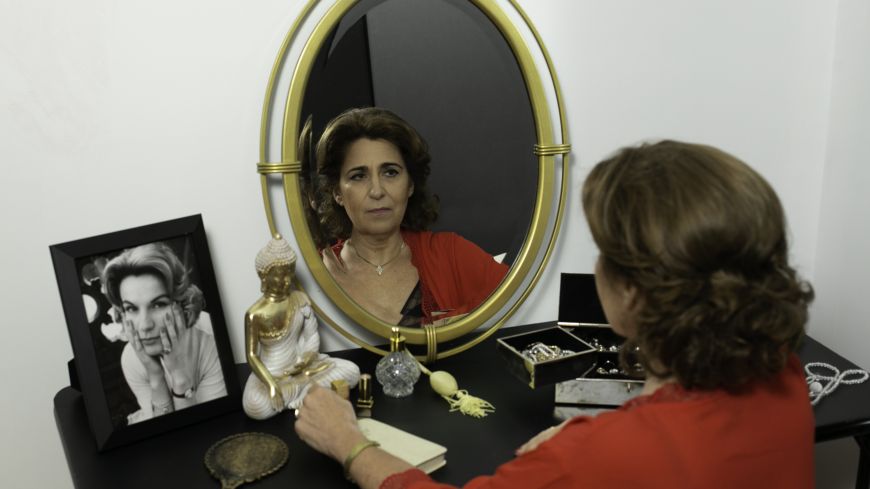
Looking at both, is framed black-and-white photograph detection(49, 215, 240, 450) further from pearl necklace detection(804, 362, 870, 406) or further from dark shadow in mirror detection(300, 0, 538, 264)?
pearl necklace detection(804, 362, 870, 406)

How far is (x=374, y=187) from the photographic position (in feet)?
4.17

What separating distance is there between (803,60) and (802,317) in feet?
3.23

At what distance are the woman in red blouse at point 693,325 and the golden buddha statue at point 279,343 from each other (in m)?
0.45

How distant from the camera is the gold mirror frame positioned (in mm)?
1210

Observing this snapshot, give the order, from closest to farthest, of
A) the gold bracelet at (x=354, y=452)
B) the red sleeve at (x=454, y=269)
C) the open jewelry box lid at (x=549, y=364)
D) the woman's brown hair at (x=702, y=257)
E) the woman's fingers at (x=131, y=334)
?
the woman's brown hair at (x=702, y=257), the gold bracelet at (x=354, y=452), the woman's fingers at (x=131, y=334), the open jewelry box lid at (x=549, y=364), the red sleeve at (x=454, y=269)

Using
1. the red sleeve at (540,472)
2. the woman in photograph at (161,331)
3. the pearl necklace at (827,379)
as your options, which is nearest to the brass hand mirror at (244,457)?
the woman in photograph at (161,331)

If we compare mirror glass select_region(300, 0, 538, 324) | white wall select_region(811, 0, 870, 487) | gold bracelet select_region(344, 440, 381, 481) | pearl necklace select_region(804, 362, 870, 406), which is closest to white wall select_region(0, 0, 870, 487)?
white wall select_region(811, 0, 870, 487)

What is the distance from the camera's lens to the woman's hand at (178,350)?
44.3 inches

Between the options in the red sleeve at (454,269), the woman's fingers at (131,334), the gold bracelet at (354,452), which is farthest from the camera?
the red sleeve at (454,269)

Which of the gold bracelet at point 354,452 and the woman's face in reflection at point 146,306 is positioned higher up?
the woman's face in reflection at point 146,306

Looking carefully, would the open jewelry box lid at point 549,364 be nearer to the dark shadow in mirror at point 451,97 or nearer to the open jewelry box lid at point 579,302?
the open jewelry box lid at point 579,302

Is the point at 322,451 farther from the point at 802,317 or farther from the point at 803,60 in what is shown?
the point at 803,60

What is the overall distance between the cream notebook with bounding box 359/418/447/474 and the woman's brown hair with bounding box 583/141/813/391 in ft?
1.26

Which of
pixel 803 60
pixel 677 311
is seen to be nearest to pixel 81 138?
pixel 677 311
